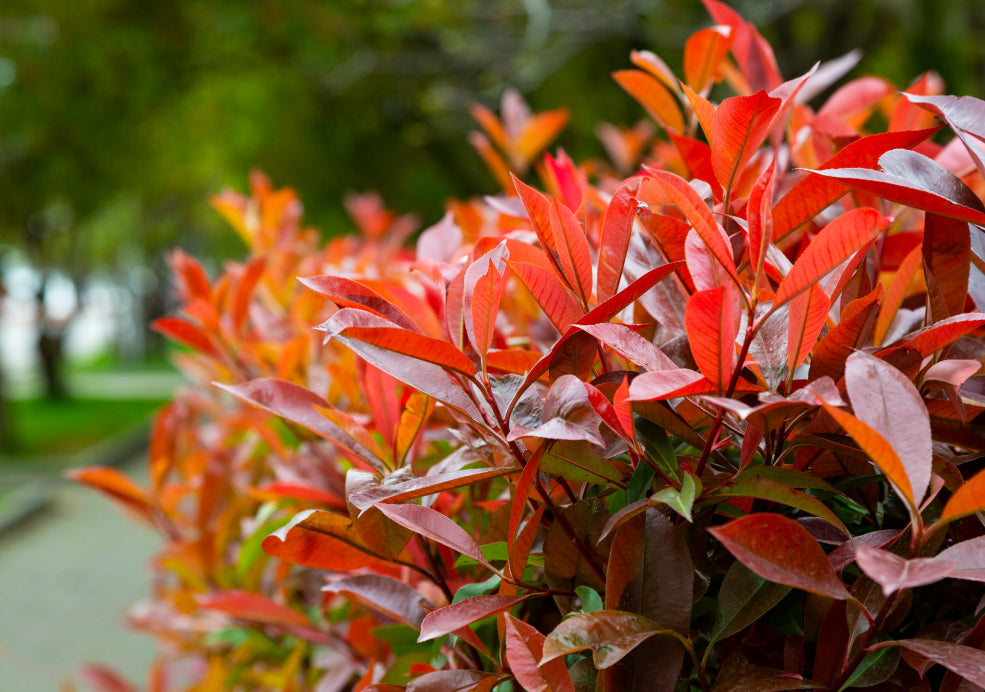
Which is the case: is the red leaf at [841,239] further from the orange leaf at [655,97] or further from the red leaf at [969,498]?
the orange leaf at [655,97]

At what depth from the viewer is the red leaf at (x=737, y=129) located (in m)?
0.68

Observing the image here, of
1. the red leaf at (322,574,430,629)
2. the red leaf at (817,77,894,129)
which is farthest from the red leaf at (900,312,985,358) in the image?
the red leaf at (817,77,894,129)

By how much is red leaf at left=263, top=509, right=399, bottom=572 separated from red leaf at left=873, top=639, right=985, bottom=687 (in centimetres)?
44

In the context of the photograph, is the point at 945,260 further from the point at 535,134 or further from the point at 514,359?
the point at 535,134

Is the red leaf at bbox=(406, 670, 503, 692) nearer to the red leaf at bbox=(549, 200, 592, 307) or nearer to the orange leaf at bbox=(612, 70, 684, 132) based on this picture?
the red leaf at bbox=(549, 200, 592, 307)

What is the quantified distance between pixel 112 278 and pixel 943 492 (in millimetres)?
32586

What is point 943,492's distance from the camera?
0.74m

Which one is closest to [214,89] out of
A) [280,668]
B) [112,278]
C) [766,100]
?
[280,668]

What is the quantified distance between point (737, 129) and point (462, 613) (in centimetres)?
47

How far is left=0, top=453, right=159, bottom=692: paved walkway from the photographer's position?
16.9ft

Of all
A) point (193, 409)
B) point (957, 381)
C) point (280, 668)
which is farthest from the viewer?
point (193, 409)

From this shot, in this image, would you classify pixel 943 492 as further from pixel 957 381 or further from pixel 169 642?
pixel 169 642

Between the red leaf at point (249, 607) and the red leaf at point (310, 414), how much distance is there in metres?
0.34

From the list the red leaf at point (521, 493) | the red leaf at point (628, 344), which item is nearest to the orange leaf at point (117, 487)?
the red leaf at point (521, 493)
